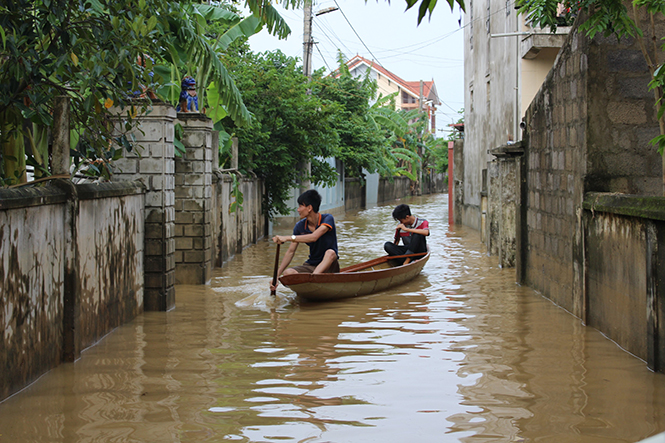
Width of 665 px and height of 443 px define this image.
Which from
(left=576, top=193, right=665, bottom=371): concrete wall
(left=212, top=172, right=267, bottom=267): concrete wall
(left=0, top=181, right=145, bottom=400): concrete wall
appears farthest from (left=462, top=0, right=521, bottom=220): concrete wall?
(left=0, top=181, right=145, bottom=400): concrete wall

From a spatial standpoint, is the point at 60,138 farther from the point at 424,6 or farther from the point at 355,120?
the point at 355,120

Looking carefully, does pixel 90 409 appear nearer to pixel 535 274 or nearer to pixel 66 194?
pixel 66 194

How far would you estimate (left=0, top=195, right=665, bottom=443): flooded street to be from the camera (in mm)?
4766

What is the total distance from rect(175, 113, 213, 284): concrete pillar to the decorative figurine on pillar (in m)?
0.34

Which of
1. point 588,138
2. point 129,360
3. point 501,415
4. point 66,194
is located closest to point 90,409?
point 129,360

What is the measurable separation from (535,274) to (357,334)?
4601mm

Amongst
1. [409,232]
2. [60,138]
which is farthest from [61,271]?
[409,232]

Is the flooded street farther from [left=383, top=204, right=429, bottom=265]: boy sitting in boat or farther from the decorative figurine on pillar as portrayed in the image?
the decorative figurine on pillar

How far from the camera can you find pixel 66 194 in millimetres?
6613

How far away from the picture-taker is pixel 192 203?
11.9m

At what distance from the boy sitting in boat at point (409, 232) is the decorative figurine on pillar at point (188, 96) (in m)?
4.20

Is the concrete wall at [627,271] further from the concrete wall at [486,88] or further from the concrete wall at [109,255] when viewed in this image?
the concrete wall at [486,88]

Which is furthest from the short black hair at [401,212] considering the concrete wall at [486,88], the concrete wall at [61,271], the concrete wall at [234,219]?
the concrete wall at [486,88]

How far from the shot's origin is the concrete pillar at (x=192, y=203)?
11828mm
